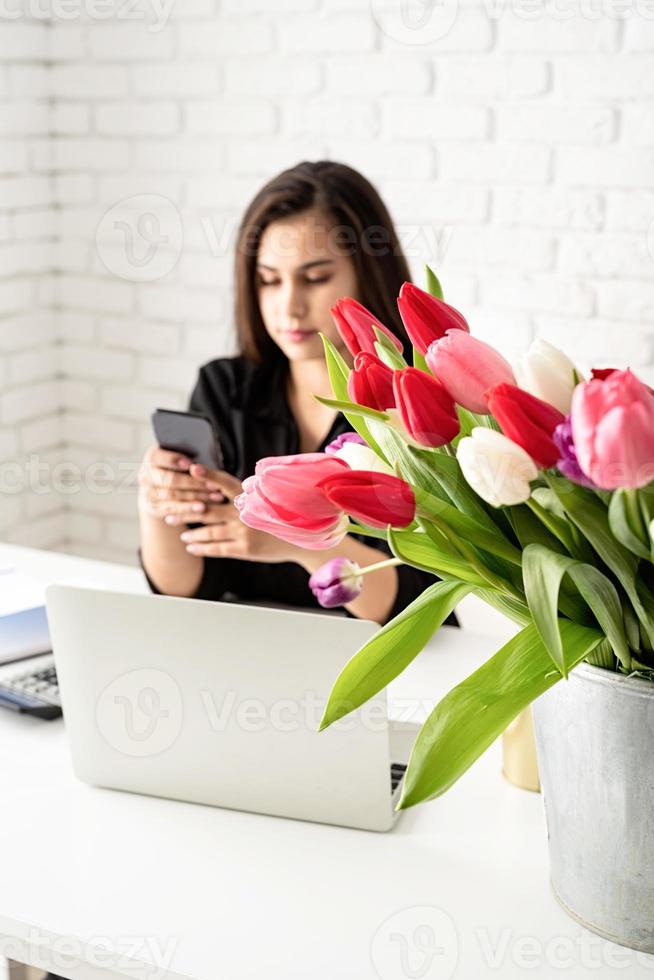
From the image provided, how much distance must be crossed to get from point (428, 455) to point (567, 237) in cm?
169

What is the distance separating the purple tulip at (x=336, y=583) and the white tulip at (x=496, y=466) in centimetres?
12

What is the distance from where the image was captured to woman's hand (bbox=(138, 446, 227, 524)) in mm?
1544

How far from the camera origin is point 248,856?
36.5 inches

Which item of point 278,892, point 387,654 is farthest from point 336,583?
point 278,892

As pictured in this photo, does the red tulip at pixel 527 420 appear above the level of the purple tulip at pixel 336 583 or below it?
above

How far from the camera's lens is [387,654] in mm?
759

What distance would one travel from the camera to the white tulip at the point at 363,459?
78 cm

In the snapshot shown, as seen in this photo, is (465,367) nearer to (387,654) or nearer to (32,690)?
(387,654)

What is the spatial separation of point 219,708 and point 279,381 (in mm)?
1076

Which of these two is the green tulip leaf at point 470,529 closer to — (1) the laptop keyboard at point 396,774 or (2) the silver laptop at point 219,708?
(2) the silver laptop at point 219,708

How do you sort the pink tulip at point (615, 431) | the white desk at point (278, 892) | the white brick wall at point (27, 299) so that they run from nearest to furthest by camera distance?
1. the pink tulip at point (615, 431)
2. the white desk at point (278, 892)
3. the white brick wall at point (27, 299)

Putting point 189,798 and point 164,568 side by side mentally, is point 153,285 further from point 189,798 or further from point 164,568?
point 189,798

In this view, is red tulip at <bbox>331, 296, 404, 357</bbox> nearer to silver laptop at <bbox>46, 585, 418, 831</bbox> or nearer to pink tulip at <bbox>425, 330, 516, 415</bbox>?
pink tulip at <bbox>425, 330, 516, 415</bbox>

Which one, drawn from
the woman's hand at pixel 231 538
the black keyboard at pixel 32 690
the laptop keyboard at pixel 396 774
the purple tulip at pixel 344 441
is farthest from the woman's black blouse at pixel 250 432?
the purple tulip at pixel 344 441
